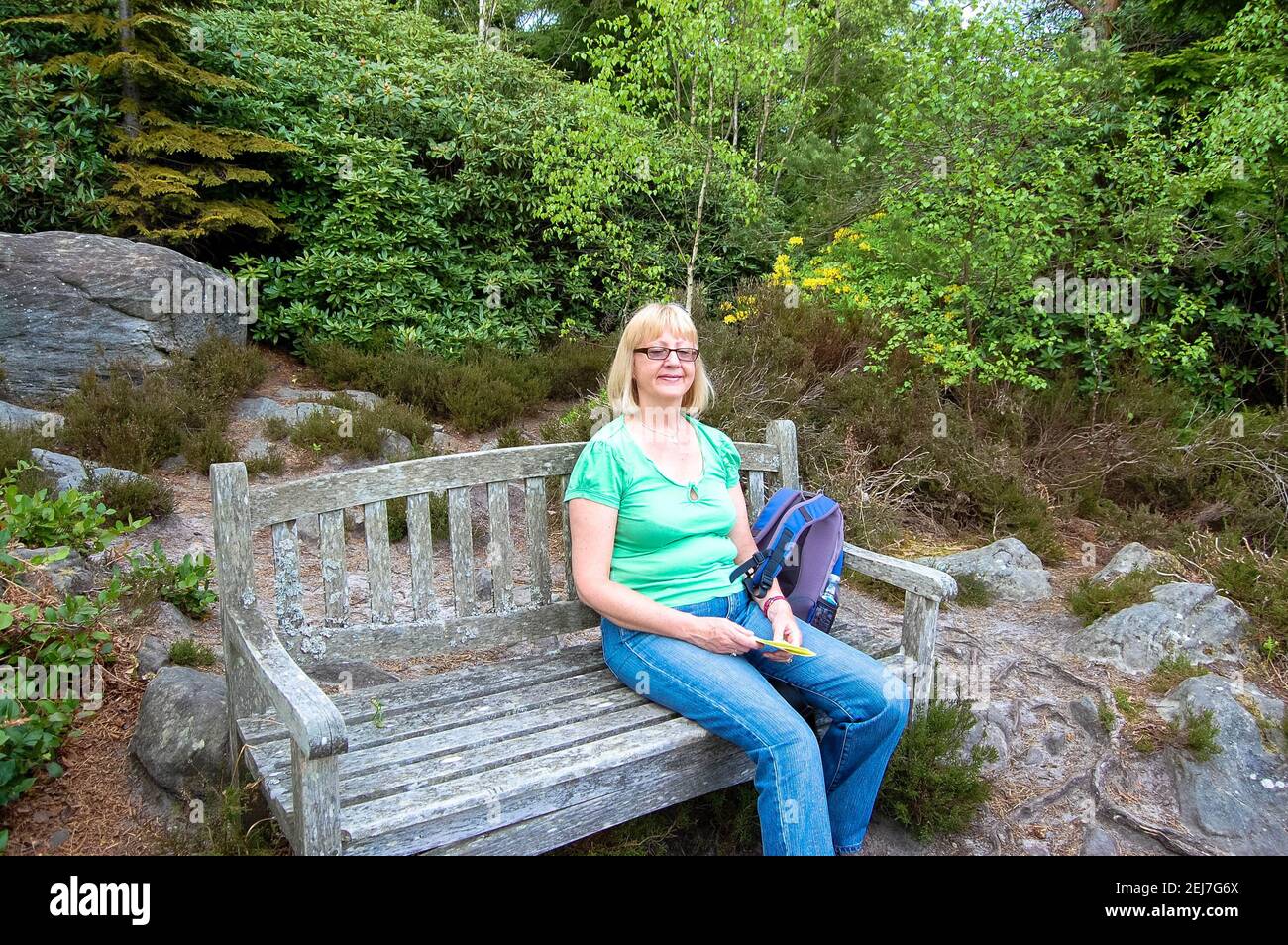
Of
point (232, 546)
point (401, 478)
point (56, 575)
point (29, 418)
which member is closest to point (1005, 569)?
point (401, 478)

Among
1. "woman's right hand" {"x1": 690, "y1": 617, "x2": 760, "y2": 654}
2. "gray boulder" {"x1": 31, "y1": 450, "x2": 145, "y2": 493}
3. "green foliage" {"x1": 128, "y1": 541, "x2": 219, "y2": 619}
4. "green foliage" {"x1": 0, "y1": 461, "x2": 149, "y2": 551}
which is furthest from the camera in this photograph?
"gray boulder" {"x1": 31, "y1": 450, "x2": 145, "y2": 493}

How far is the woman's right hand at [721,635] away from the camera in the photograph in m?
2.50

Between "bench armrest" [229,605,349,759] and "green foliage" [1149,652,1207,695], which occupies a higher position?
"bench armrest" [229,605,349,759]

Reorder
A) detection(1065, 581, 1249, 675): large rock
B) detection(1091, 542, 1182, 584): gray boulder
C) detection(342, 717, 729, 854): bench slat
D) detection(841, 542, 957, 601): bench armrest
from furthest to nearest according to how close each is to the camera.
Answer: detection(1091, 542, 1182, 584): gray boulder, detection(1065, 581, 1249, 675): large rock, detection(841, 542, 957, 601): bench armrest, detection(342, 717, 729, 854): bench slat

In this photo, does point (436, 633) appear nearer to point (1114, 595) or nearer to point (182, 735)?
point (182, 735)

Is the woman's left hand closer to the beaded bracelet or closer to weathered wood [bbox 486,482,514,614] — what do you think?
the beaded bracelet

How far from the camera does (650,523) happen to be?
2643 mm

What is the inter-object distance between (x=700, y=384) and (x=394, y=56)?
8272 mm

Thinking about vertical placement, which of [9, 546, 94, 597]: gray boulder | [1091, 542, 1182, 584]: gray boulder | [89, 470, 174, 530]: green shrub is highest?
[89, 470, 174, 530]: green shrub

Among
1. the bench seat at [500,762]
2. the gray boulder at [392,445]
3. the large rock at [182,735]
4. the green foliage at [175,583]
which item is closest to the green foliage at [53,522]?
the green foliage at [175,583]

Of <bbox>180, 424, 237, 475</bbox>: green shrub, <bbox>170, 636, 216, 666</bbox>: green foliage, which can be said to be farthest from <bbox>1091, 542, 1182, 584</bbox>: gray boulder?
<bbox>180, 424, 237, 475</bbox>: green shrub

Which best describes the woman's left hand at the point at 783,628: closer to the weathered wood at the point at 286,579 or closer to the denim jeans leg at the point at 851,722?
the denim jeans leg at the point at 851,722

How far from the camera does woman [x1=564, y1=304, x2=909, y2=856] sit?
7.65 feet
